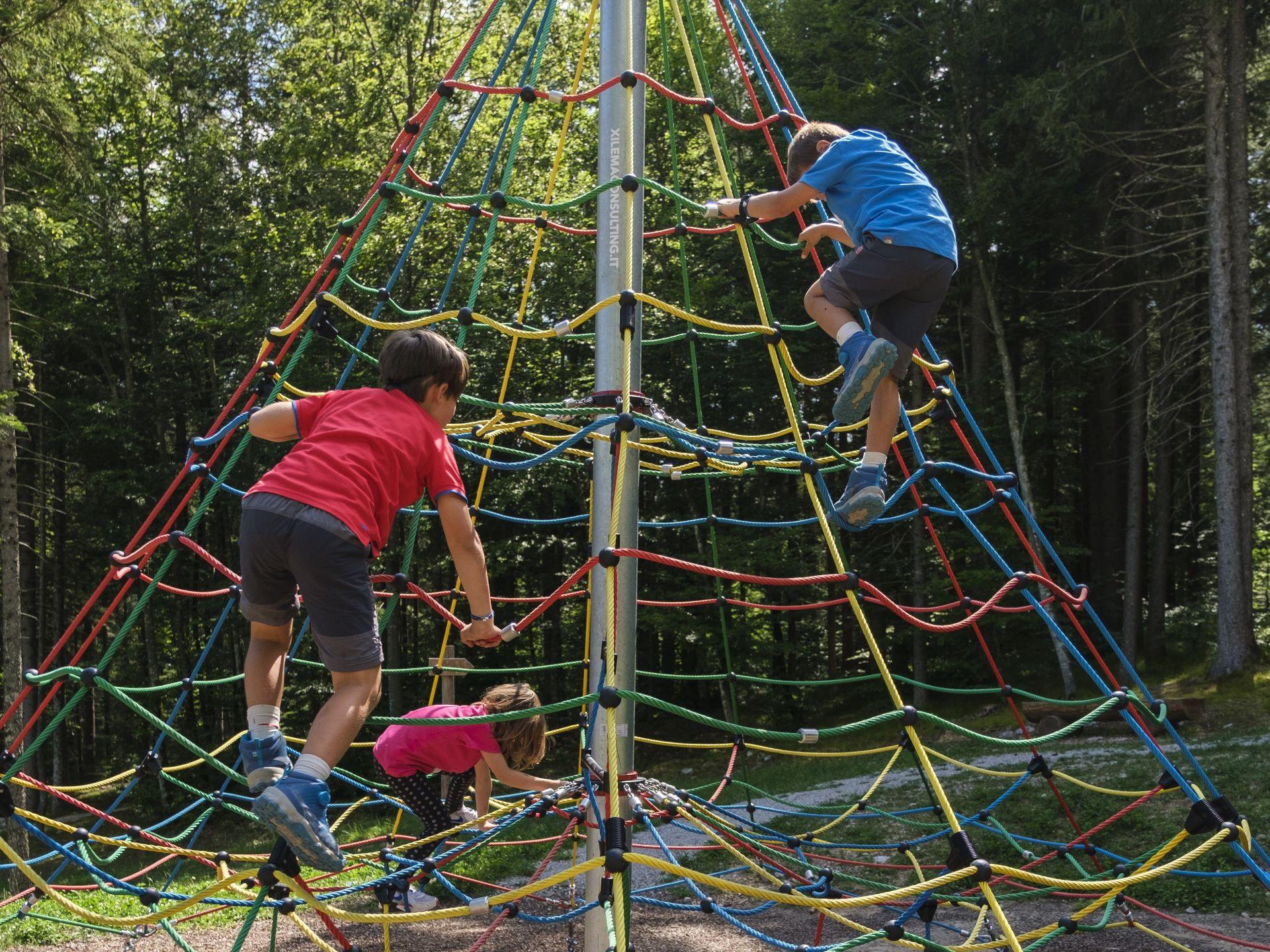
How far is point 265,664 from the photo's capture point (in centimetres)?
269

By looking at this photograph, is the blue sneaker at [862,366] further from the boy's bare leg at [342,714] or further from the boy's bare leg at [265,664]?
the boy's bare leg at [265,664]

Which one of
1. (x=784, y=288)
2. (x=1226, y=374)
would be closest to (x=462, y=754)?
(x=1226, y=374)

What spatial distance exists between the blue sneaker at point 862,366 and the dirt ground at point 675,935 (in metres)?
2.58

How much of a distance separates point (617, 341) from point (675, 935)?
9.49ft

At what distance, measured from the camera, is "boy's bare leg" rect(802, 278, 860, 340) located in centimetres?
314

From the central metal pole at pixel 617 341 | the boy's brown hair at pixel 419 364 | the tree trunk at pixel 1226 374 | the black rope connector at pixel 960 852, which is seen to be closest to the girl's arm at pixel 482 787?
the central metal pole at pixel 617 341

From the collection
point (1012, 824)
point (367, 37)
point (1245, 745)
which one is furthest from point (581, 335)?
point (367, 37)

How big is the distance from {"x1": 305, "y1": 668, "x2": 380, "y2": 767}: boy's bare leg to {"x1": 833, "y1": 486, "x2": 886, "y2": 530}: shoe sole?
135 cm

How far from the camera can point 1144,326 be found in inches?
492

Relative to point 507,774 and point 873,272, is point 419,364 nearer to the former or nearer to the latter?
point 873,272

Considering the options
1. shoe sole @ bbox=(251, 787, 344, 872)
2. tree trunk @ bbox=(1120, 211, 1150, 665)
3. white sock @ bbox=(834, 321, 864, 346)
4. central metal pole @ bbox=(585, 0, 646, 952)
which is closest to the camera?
shoe sole @ bbox=(251, 787, 344, 872)

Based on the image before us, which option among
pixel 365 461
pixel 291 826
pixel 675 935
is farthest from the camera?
pixel 675 935

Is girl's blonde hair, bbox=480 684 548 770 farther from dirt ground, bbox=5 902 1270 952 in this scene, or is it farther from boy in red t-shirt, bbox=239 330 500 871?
boy in red t-shirt, bbox=239 330 500 871

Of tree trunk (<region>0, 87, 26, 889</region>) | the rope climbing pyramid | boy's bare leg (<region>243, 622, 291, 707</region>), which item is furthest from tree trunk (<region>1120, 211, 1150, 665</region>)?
boy's bare leg (<region>243, 622, 291, 707</region>)
